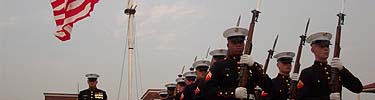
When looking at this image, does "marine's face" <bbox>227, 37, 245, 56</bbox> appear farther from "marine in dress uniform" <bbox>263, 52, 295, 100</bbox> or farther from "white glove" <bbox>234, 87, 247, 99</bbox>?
"marine in dress uniform" <bbox>263, 52, 295, 100</bbox>

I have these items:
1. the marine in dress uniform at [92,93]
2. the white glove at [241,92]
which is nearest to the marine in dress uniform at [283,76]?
the white glove at [241,92]

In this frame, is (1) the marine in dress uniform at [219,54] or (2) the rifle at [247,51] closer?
(2) the rifle at [247,51]

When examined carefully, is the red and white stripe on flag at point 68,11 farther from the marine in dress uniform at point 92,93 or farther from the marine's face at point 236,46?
the marine's face at point 236,46

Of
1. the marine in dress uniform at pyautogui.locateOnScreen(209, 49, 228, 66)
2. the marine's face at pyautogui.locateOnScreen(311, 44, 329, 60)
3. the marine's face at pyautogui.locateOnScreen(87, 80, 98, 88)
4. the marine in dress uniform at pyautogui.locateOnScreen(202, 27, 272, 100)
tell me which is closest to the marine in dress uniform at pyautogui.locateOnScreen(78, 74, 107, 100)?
the marine's face at pyautogui.locateOnScreen(87, 80, 98, 88)

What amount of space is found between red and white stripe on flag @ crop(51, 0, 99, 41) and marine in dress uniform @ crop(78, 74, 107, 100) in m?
1.74

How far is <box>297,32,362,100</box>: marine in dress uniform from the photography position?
5.79 m

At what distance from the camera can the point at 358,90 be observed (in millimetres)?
5852

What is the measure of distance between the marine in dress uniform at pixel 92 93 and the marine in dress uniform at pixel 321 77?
18.6 ft

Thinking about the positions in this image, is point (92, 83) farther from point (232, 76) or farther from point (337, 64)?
point (337, 64)

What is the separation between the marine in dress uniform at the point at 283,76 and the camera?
23.1ft

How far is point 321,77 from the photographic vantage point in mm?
5953

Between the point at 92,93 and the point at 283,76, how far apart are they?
4889mm

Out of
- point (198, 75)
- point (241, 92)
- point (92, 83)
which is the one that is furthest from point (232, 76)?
point (92, 83)

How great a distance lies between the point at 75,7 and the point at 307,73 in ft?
16.0
